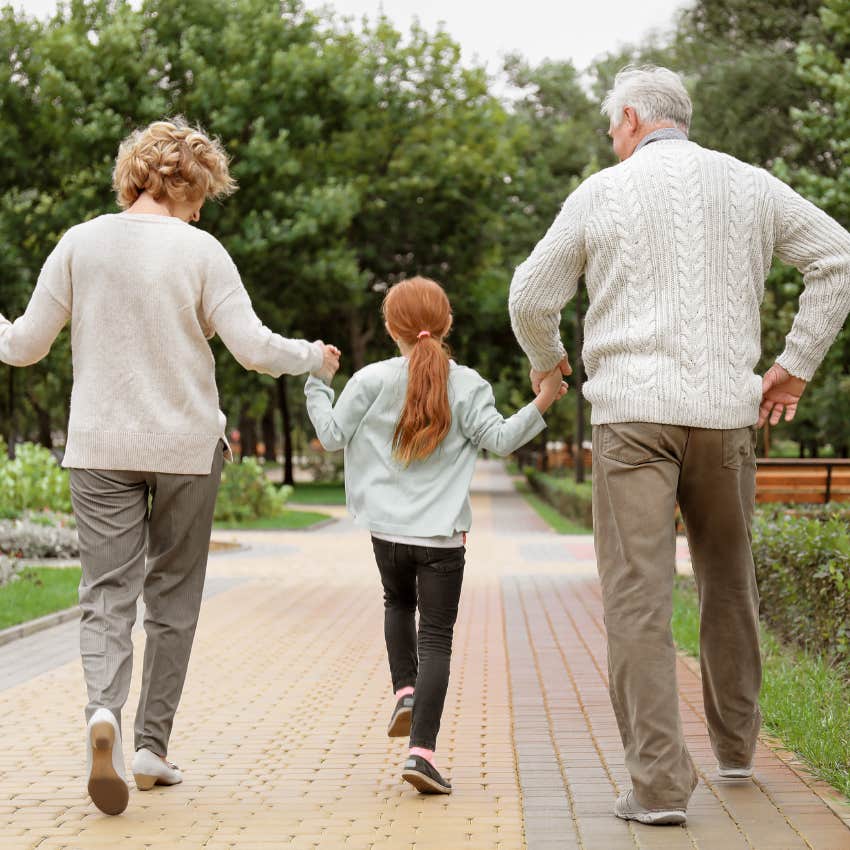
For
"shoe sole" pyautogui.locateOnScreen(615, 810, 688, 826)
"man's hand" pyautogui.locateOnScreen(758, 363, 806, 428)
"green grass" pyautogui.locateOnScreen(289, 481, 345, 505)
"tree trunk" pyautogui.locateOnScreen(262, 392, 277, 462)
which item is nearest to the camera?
"shoe sole" pyautogui.locateOnScreen(615, 810, 688, 826)

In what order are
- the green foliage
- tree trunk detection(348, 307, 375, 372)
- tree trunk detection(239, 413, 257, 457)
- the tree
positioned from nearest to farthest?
the tree → the green foliage → tree trunk detection(348, 307, 375, 372) → tree trunk detection(239, 413, 257, 457)

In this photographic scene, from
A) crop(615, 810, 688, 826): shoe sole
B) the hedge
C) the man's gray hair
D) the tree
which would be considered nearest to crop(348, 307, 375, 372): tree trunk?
the tree

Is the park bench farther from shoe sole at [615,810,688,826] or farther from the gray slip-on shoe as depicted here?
shoe sole at [615,810,688,826]

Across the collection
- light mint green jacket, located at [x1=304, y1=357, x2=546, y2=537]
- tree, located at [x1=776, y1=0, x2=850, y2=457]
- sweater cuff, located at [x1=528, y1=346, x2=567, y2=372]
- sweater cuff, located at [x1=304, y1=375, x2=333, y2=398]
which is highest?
tree, located at [x1=776, y1=0, x2=850, y2=457]

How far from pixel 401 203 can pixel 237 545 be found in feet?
67.8

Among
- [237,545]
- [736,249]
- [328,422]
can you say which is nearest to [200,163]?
[328,422]

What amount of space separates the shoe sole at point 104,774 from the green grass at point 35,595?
18.6 ft

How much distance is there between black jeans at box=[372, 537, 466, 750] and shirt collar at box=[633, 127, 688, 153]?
1.41 meters

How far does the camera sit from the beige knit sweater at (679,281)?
13.7 ft

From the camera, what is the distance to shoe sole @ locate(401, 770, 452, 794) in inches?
181

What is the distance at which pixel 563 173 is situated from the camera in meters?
41.3

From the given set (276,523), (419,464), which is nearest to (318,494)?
(276,523)

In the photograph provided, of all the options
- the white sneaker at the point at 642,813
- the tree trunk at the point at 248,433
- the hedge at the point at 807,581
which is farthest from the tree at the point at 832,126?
the tree trunk at the point at 248,433

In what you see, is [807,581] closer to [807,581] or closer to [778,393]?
[807,581]
